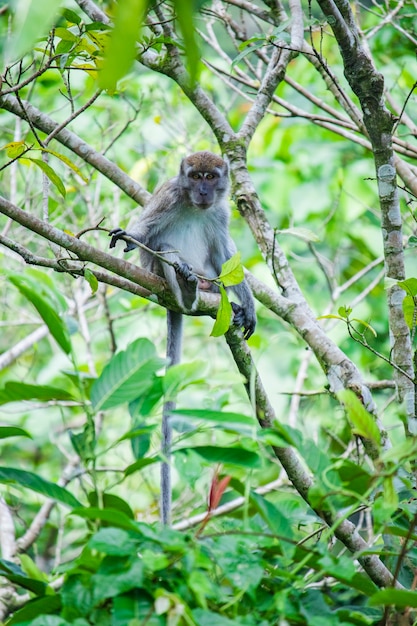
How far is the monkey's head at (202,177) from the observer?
4.68 m

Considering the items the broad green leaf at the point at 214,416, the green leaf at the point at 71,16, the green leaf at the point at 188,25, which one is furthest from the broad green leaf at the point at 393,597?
the green leaf at the point at 71,16

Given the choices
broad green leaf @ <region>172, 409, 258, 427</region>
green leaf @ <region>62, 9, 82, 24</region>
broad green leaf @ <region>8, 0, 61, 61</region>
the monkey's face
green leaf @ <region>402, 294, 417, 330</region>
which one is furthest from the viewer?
the monkey's face

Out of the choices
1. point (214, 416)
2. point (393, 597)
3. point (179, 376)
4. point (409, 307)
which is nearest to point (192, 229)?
point (409, 307)

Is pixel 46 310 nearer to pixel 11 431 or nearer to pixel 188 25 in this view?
pixel 11 431

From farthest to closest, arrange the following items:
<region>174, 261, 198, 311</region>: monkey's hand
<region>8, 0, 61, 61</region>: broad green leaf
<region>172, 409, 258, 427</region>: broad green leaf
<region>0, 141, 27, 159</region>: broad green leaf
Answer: <region>174, 261, 198, 311</region>: monkey's hand < <region>0, 141, 27, 159</region>: broad green leaf < <region>172, 409, 258, 427</region>: broad green leaf < <region>8, 0, 61, 61</region>: broad green leaf

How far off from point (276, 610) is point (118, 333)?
530 cm

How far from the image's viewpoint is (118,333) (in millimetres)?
6605

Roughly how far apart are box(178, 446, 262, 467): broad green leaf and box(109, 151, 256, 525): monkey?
2377 mm

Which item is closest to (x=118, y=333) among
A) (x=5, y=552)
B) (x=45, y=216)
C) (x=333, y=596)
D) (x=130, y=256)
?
(x=130, y=256)

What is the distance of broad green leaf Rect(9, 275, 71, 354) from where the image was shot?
1422mm

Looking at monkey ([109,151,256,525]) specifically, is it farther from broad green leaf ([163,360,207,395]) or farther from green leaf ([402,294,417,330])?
broad green leaf ([163,360,207,395])

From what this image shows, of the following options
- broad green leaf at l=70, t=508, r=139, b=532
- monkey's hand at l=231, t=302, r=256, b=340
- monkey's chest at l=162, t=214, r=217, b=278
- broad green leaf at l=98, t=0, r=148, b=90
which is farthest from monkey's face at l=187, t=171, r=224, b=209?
broad green leaf at l=98, t=0, r=148, b=90

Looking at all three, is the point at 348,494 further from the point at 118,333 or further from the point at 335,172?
the point at 335,172

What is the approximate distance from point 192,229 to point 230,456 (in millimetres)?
3656
